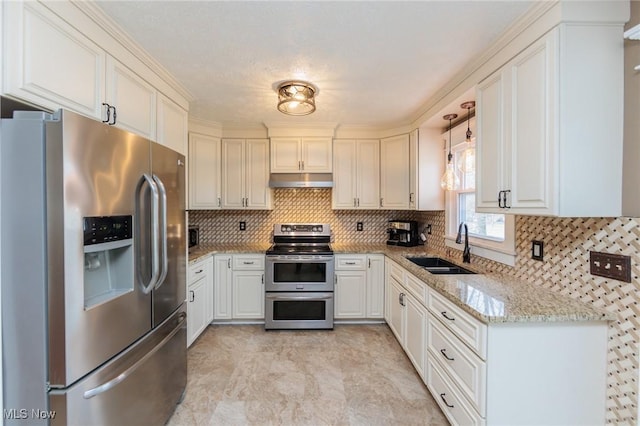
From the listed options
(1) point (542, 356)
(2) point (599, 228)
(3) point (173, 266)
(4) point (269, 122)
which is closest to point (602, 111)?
(2) point (599, 228)

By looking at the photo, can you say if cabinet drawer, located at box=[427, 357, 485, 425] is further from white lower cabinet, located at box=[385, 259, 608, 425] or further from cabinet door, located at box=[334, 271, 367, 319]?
cabinet door, located at box=[334, 271, 367, 319]

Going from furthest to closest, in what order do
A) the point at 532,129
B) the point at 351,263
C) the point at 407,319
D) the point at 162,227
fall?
the point at 351,263, the point at 407,319, the point at 162,227, the point at 532,129

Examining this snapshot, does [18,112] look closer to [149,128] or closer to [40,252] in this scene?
[40,252]

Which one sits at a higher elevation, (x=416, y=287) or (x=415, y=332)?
(x=416, y=287)

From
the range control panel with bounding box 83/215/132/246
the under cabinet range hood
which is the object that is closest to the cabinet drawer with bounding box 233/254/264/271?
the under cabinet range hood

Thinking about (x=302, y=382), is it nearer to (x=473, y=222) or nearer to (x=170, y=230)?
(x=170, y=230)

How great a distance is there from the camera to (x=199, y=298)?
9.17 ft

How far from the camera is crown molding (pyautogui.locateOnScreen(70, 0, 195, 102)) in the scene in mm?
1343

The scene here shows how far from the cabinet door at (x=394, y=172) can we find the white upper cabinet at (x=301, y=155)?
0.70 m

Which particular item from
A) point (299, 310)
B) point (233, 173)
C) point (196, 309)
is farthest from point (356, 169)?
point (196, 309)

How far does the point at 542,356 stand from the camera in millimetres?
1315

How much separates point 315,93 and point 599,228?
2.09 m

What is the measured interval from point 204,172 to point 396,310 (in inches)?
105

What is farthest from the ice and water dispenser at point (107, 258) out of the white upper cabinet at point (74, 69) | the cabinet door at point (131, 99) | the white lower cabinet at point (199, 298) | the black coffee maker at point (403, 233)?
the black coffee maker at point (403, 233)
